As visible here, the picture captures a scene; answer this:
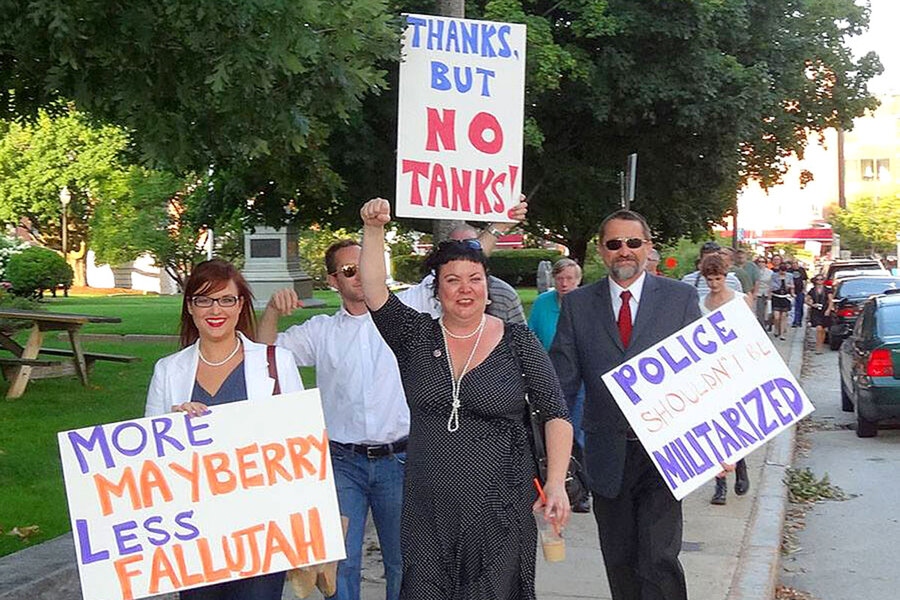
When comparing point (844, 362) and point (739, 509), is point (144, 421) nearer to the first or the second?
point (739, 509)

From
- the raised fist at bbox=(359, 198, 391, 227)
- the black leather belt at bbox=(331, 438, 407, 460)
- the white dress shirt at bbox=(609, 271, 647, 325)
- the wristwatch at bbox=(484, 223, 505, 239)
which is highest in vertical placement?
the raised fist at bbox=(359, 198, 391, 227)

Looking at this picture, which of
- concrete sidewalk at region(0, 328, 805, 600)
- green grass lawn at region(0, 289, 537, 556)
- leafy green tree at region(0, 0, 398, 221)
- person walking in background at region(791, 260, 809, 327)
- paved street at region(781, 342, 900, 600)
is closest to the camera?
concrete sidewalk at region(0, 328, 805, 600)

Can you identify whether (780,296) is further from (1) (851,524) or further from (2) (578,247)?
(1) (851,524)

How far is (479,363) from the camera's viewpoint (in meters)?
4.18

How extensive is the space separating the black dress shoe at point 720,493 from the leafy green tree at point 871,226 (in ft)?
238

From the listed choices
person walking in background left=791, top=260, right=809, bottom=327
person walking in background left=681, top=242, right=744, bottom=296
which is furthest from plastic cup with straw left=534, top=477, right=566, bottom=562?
person walking in background left=791, top=260, right=809, bottom=327

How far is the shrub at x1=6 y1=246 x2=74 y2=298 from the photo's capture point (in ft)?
123

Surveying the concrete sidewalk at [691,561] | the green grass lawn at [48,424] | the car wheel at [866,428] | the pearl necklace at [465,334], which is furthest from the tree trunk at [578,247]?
the pearl necklace at [465,334]

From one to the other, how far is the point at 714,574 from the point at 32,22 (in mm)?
4619

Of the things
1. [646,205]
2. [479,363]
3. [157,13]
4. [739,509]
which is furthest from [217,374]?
[646,205]

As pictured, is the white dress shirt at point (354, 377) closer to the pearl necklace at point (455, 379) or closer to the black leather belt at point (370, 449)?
the black leather belt at point (370, 449)

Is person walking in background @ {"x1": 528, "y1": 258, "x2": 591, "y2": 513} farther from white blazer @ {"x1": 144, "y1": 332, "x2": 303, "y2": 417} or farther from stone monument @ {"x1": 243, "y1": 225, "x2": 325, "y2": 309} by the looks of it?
stone monument @ {"x1": 243, "y1": 225, "x2": 325, "y2": 309}

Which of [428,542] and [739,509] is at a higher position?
[428,542]

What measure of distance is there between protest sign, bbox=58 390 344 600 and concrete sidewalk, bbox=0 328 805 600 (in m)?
1.40
